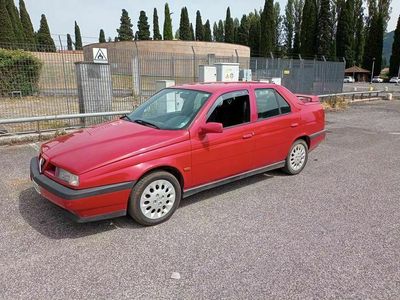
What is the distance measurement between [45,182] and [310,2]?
191 feet

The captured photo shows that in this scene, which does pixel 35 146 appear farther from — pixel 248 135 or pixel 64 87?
pixel 248 135

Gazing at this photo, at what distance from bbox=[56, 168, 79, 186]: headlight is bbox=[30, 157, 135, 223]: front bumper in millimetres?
69

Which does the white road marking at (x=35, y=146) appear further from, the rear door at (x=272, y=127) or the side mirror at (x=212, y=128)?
the rear door at (x=272, y=127)

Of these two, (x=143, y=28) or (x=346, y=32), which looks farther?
(x=143, y=28)

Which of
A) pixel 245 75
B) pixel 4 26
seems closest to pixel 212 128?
pixel 245 75

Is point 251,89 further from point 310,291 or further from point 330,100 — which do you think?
point 330,100

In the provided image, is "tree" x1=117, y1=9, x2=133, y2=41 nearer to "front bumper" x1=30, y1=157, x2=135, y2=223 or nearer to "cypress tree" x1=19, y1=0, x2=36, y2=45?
"cypress tree" x1=19, y1=0, x2=36, y2=45

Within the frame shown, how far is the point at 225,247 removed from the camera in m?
3.17

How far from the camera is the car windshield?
157 inches

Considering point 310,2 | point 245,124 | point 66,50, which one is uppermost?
point 310,2

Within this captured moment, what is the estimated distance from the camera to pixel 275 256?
302cm

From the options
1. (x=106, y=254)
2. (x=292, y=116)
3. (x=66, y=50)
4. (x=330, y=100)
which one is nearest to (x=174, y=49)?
(x=330, y=100)

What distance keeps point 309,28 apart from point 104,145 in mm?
56767

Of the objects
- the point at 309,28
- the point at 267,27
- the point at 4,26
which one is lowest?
the point at 4,26
